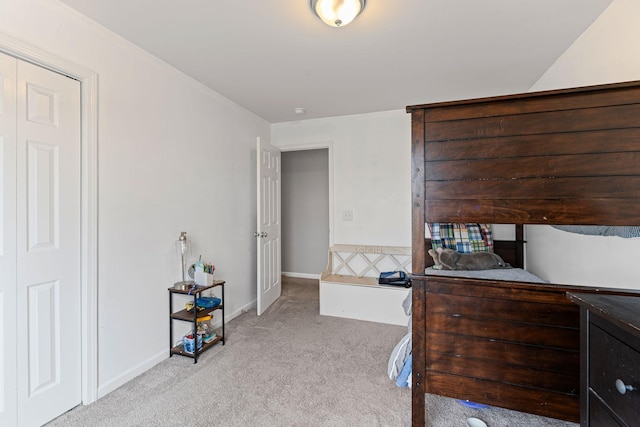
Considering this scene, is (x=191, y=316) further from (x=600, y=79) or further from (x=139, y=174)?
(x=600, y=79)

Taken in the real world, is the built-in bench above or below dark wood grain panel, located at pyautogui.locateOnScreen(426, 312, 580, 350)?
below

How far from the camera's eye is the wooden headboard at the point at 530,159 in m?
1.13

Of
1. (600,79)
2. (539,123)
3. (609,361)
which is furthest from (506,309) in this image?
(600,79)

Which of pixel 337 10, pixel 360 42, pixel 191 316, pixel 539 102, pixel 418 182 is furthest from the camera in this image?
pixel 191 316

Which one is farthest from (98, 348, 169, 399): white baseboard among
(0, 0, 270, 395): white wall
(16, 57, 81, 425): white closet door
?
(16, 57, 81, 425): white closet door

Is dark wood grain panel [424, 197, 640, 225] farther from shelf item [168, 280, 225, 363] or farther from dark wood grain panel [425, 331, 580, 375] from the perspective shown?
shelf item [168, 280, 225, 363]

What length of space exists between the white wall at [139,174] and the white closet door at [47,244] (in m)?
0.14

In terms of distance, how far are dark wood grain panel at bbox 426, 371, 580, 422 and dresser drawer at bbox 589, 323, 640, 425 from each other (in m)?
0.56

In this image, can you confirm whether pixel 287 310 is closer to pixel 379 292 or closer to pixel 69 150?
pixel 379 292

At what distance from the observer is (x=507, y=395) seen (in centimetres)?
132

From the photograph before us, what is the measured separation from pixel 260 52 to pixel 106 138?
3.99 ft

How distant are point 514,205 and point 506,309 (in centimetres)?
48

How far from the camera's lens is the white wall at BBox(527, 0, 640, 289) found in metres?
1.50

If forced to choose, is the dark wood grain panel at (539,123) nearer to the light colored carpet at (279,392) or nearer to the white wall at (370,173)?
the light colored carpet at (279,392)
